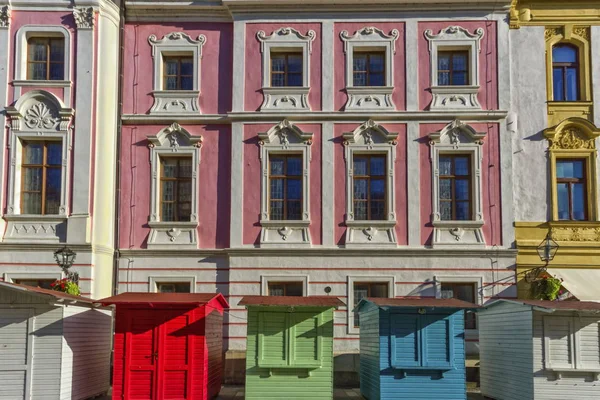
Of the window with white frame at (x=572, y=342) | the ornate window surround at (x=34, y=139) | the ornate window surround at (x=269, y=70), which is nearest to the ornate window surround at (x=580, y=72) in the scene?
the ornate window surround at (x=269, y=70)

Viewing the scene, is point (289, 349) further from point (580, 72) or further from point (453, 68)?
point (580, 72)

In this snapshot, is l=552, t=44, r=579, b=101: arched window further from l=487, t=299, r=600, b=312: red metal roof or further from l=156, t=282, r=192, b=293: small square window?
l=156, t=282, r=192, b=293: small square window

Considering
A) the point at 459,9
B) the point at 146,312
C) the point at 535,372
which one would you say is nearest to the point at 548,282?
the point at 535,372

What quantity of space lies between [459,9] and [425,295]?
872 centimetres

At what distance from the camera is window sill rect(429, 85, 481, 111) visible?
77.4ft

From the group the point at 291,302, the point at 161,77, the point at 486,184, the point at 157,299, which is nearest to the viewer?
the point at 157,299

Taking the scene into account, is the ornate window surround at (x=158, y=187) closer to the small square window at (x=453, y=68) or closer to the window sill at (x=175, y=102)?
the window sill at (x=175, y=102)

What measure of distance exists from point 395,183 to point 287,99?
4128mm

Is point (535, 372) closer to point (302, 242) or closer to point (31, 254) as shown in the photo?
point (302, 242)

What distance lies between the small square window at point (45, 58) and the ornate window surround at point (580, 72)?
14634 mm

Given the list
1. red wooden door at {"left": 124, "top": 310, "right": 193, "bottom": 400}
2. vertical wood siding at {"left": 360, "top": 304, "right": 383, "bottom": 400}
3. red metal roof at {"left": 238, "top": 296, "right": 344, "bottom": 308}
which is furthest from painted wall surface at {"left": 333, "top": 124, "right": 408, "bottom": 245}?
red wooden door at {"left": 124, "top": 310, "right": 193, "bottom": 400}

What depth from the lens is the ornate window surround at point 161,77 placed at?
78.4ft

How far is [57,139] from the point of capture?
75.7ft

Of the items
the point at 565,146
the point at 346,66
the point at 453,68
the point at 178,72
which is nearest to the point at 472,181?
the point at 565,146
